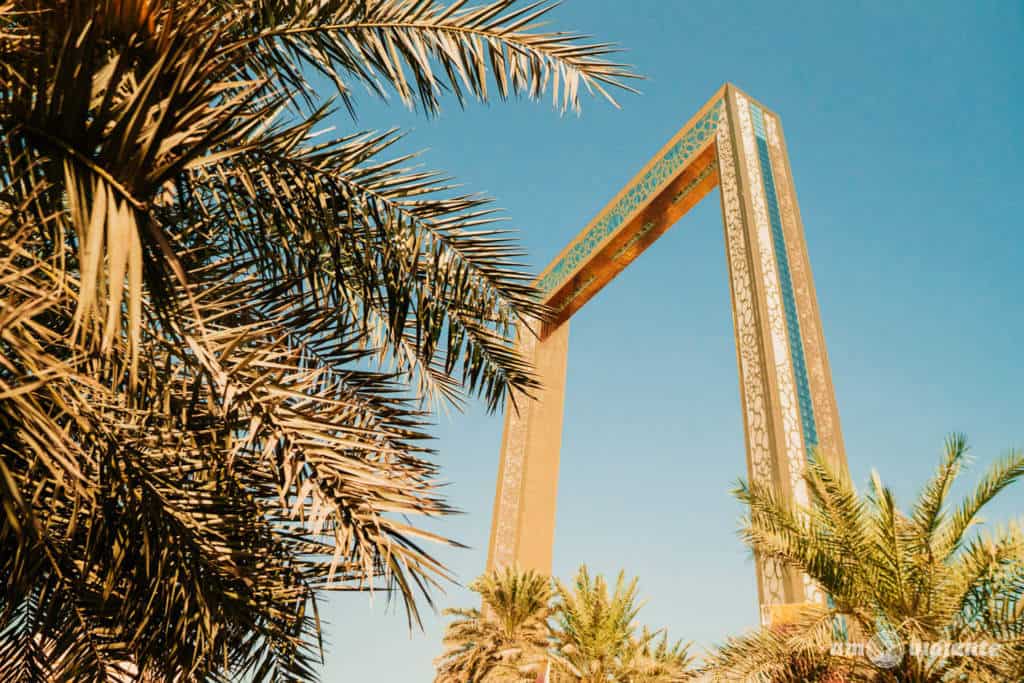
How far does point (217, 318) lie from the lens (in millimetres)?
1864

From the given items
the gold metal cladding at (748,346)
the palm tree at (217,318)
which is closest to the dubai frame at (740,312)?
the gold metal cladding at (748,346)

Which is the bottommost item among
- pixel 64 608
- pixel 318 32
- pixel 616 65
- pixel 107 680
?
pixel 107 680

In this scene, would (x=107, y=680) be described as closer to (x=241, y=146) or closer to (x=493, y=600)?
(x=241, y=146)

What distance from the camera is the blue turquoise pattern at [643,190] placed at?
9406 millimetres

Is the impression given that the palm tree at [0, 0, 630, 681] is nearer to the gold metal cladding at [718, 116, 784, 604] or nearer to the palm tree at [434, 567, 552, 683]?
the gold metal cladding at [718, 116, 784, 604]

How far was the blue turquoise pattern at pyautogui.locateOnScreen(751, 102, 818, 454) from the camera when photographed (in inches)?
263

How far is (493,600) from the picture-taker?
11922 millimetres

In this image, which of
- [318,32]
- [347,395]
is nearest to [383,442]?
[347,395]

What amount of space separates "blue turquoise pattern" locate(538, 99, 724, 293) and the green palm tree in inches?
191

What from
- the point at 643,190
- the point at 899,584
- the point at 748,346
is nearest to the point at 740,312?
the point at 748,346

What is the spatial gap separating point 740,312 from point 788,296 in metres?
0.53

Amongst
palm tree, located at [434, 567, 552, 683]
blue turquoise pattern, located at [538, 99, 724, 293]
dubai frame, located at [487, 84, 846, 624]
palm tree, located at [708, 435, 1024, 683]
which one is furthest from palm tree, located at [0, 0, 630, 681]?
palm tree, located at [434, 567, 552, 683]

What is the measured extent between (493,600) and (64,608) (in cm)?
1039

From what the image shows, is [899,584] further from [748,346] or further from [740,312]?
[740,312]
